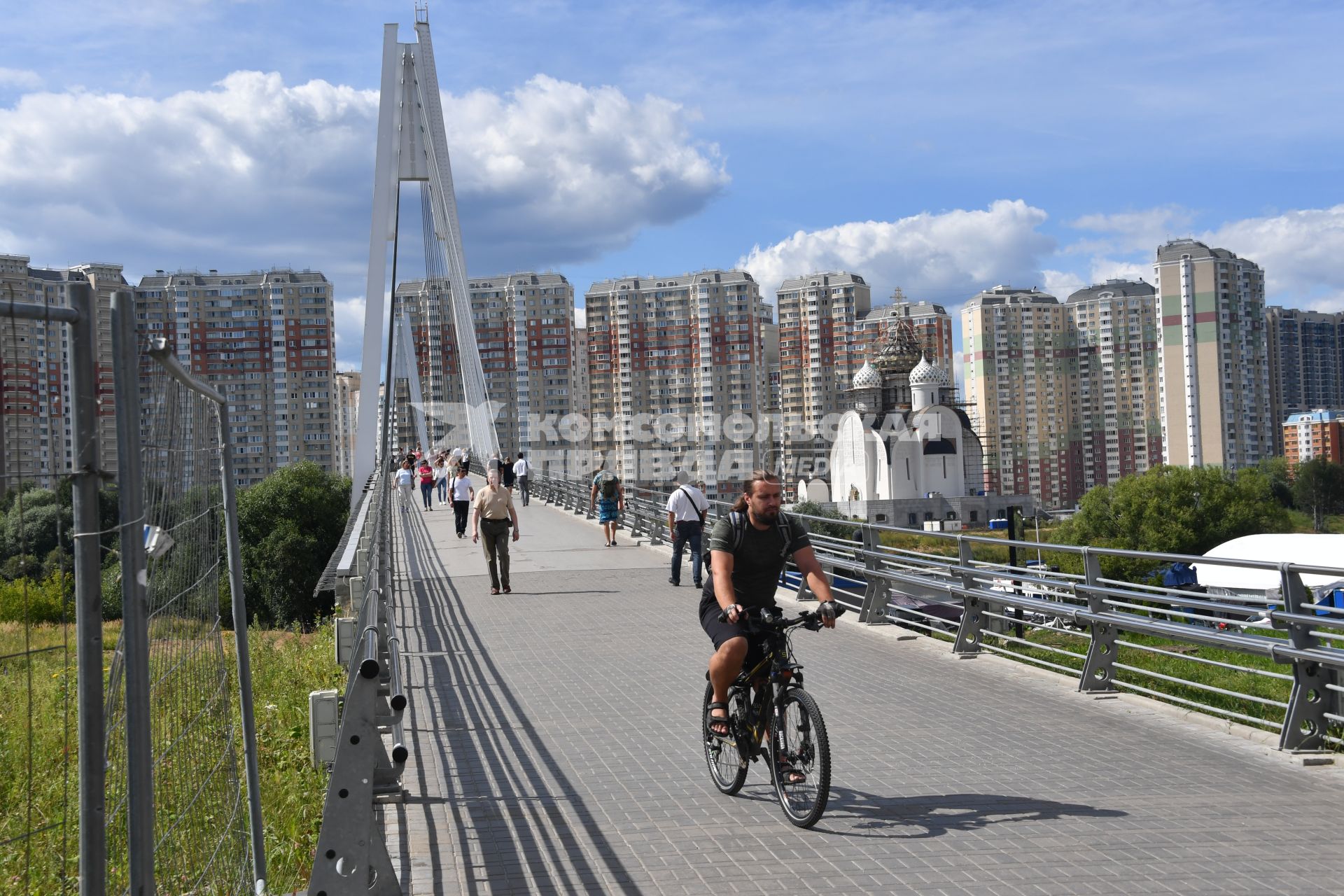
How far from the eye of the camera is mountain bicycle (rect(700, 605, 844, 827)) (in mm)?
6305

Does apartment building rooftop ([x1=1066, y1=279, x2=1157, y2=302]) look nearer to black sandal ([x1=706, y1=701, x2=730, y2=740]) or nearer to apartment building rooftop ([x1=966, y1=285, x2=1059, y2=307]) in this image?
apartment building rooftop ([x1=966, y1=285, x2=1059, y2=307])

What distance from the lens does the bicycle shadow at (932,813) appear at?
6.28m

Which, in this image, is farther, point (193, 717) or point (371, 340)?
point (371, 340)

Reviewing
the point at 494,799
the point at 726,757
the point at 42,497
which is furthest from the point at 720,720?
the point at 42,497

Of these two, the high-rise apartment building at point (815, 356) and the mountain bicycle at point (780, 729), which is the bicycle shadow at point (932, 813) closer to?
the mountain bicycle at point (780, 729)

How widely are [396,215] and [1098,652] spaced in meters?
31.2

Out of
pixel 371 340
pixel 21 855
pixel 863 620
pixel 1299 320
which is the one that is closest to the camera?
pixel 21 855

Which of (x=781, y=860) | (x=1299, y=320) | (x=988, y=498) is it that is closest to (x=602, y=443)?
(x=988, y=498)

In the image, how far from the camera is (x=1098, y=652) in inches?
396

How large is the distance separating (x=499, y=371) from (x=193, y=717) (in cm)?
9182

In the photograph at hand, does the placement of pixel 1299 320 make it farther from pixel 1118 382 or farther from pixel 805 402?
pixel 805 402

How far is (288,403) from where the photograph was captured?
268 ft

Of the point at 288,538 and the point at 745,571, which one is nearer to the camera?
the point at 745,571

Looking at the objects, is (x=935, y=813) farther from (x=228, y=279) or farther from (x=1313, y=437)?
(x=1313, y=437)
